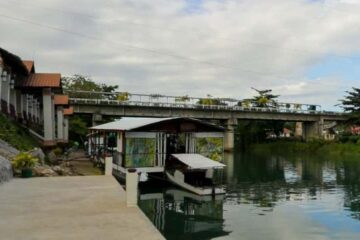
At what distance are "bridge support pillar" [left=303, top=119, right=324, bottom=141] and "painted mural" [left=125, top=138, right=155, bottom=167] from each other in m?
57.6

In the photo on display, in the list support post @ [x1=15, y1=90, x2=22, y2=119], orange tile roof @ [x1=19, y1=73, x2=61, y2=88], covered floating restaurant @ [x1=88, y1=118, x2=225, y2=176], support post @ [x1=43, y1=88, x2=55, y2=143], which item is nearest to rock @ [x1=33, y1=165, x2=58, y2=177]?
covered floating restaurant @ [x1=88, y1=118, x2=225, y2=176]

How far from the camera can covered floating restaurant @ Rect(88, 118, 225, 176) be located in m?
25.6

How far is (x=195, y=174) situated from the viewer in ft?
76.9

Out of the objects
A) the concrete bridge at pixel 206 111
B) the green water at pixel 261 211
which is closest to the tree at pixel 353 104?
the concrete bridge at pixel 206 111

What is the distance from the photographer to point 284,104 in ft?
259

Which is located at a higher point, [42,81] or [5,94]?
[42,81]

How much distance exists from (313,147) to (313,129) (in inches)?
455

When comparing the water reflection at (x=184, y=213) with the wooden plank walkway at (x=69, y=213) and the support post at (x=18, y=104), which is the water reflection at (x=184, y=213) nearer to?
the wooden plank walkway at (x=69, y=213)

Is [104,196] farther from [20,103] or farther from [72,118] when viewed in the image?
[72,118]

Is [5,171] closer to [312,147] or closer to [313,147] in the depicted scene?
[313,147]

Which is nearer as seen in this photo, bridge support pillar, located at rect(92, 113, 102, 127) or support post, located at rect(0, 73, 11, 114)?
support post, located at rect(0, 73, 11, 114)

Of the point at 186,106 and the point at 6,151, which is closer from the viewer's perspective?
the point at 6,151

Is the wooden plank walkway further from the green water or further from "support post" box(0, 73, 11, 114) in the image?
"support post" box(0, 73, 11, 114)

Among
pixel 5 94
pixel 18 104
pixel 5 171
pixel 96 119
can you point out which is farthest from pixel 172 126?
pixel 96 119
